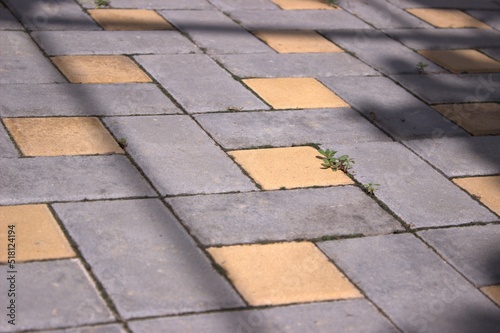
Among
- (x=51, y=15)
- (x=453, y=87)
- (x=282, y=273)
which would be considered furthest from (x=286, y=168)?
(x=51, y=15)

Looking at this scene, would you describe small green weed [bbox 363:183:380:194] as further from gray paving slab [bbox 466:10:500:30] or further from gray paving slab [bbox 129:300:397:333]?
gray paving slab [bbox 466:10:500:30]

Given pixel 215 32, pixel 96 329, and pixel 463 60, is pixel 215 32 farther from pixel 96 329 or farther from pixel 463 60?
pixel 96 329

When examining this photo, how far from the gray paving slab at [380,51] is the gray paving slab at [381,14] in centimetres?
22

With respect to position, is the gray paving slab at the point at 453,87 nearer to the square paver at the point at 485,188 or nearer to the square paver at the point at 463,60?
the square paver at the point at 463,60

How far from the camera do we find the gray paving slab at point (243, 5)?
525 cm

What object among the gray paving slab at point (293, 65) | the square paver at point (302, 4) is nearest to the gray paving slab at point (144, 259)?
the gray paving slab at point (293, 65)

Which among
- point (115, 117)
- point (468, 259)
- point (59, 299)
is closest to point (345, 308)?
point (468, 259)

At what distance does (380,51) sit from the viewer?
488 centimetres

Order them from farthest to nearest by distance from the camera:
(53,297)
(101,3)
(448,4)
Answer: (448,4), (101,3), (53,297)

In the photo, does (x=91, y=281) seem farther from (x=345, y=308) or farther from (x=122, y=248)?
(x=345, y=308)

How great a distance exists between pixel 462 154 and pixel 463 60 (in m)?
1.30

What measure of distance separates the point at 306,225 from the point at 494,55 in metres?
2.52

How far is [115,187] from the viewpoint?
3088 millimetres

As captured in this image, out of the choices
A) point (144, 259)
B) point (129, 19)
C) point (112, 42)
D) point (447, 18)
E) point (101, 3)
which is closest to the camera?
point (144, 259)
